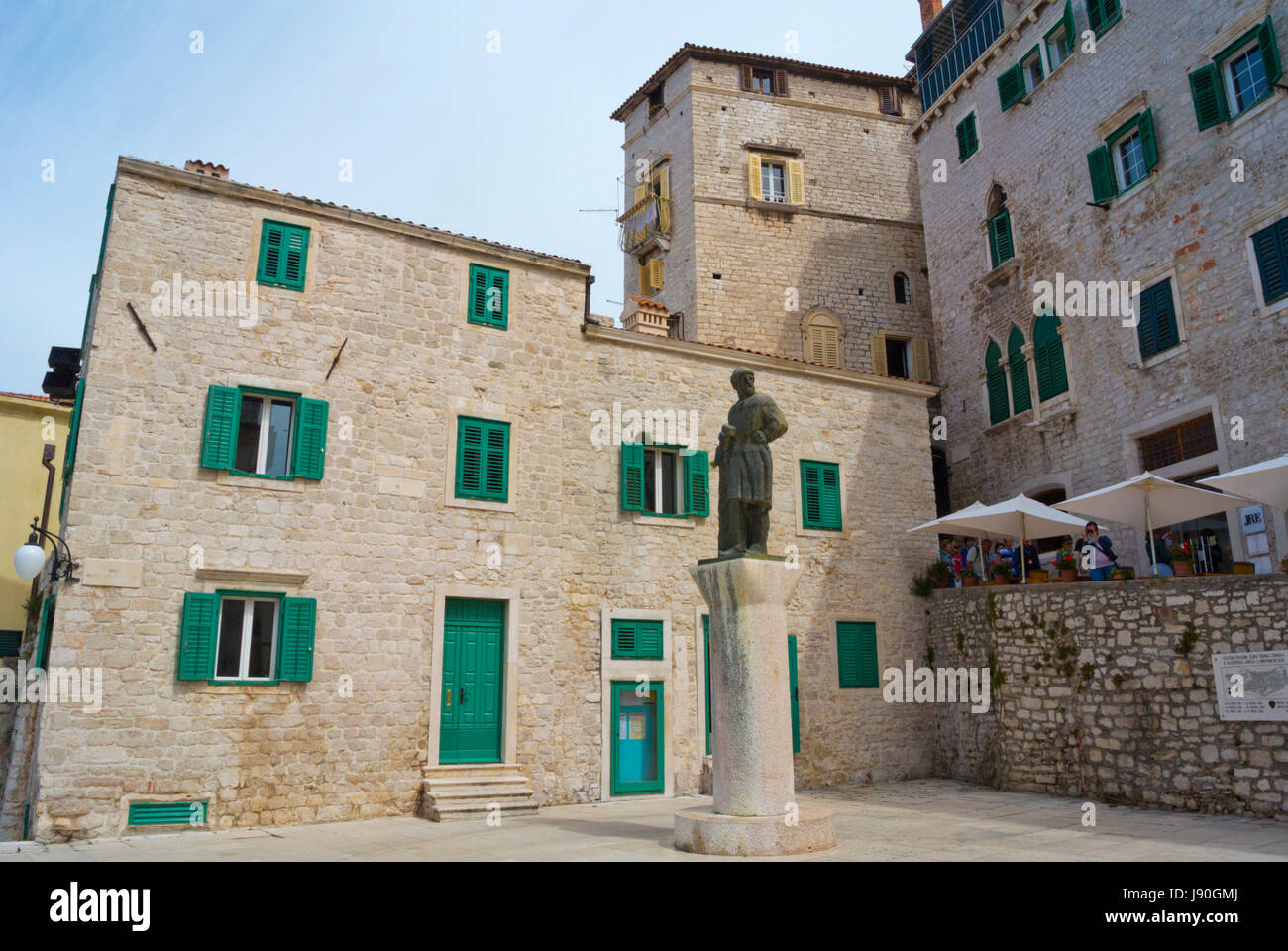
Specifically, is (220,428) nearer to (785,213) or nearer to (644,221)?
(644,221)

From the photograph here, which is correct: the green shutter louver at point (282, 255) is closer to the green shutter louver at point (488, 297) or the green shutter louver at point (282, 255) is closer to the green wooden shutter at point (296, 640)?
the green shutter louver at point (488, 297)

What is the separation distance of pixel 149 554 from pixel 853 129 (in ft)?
80.3

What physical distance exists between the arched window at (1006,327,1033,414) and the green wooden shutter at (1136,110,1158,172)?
4439 mm

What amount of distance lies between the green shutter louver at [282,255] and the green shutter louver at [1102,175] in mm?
15184

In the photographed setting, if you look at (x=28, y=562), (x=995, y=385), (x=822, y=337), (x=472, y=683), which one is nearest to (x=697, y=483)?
(x=472, y=683)

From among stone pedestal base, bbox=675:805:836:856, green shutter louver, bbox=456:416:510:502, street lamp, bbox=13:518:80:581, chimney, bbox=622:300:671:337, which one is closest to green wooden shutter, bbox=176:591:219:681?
street lamp, bbox=13:518:80:581

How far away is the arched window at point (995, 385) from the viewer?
70.0ft

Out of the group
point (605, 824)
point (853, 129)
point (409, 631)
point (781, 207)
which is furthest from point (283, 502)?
point (853, 129)

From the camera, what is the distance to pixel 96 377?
1185cm

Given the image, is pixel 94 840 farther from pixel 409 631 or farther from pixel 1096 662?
pixel 1096 662

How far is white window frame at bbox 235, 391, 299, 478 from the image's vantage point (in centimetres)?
1274

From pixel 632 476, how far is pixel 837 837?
7.13 metres

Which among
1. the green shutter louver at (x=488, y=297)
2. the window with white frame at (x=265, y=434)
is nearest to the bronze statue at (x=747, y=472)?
the green shutter louver at (x=488, y=297)

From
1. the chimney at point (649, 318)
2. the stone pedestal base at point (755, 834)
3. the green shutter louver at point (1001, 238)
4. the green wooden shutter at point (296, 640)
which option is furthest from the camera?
the green shutter louver at point (1001, 238)
